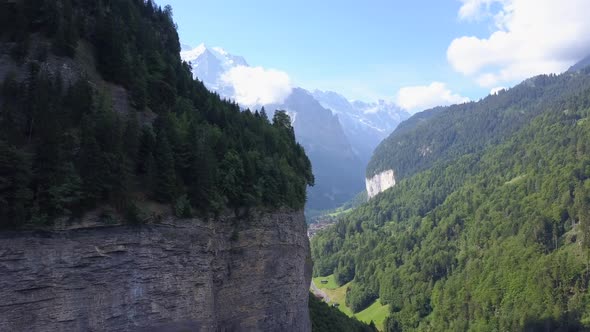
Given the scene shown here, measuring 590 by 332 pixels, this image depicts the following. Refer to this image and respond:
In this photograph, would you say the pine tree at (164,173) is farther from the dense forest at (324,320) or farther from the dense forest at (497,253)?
the dense forest at (497,253)

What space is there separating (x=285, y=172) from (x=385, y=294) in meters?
110

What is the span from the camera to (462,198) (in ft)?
611

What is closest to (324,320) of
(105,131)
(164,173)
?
(164,173)

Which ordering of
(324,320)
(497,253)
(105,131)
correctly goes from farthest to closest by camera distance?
1. (497,253)
2. (324,320)
3. (105,131)

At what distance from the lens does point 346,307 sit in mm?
147250

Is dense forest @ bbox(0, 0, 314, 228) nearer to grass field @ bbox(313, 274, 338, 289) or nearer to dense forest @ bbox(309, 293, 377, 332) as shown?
dense forest @ bbox(309, 293, 377, 332)

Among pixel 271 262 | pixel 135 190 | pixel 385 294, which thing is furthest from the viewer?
pixel 385 294

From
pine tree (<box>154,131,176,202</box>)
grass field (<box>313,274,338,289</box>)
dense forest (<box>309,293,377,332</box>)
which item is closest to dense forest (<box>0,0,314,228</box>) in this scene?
pine tree (<box>154,131,176,202</box>)

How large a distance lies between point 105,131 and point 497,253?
410 feet

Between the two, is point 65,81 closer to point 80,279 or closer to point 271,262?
point 80,279

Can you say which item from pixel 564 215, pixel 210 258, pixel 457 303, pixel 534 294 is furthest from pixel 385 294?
pixel 210 258

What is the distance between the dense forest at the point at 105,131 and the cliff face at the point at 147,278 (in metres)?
1.30

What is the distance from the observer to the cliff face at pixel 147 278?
22.1m

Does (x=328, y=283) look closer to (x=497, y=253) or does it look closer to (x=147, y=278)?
(x=497, y=253)
